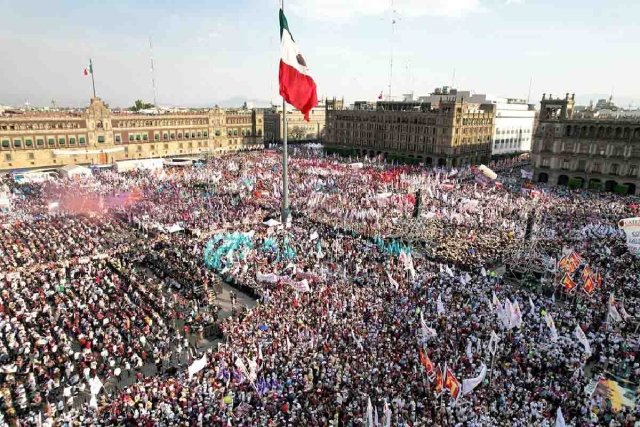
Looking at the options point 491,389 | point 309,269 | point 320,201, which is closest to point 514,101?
point 320,201

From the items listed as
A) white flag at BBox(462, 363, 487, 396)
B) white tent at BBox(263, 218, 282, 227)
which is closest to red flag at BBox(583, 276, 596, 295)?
white flag at BBox(462, 363, 487, 396)

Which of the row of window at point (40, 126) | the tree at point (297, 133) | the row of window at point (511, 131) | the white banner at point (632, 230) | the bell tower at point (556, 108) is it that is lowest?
the white banner at point (632, 230)

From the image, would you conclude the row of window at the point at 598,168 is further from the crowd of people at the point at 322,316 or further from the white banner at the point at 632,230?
the white banner at the point at 632,230

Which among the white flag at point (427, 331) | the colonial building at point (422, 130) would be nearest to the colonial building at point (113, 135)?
the colonial building at point (422, 130)

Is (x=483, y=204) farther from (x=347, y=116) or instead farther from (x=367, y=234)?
(x=347, y=116)

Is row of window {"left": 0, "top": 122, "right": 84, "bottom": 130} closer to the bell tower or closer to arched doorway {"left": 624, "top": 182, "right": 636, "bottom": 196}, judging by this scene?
the bell tower

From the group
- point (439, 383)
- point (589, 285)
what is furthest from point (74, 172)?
point (589, 285)
